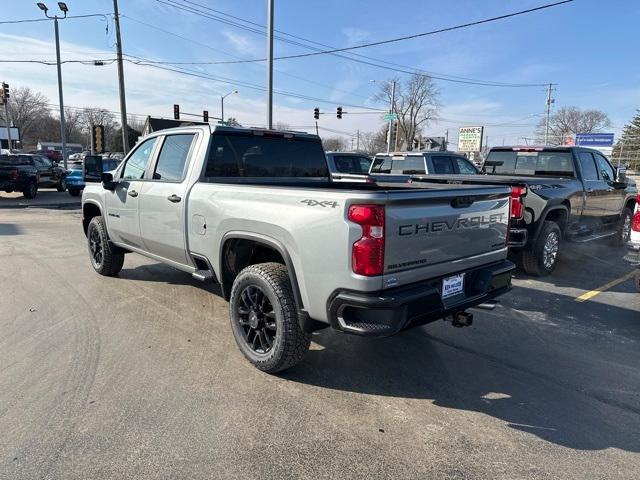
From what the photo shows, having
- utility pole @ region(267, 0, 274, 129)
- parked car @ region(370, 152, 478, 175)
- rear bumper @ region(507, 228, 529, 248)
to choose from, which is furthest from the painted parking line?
utility pole @ region(267, 0, 274, 129)

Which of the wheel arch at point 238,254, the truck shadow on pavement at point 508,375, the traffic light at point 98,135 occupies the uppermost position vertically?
the traffic light at point 98,135

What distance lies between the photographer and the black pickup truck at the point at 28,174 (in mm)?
17328

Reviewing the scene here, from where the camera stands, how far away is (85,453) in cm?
267

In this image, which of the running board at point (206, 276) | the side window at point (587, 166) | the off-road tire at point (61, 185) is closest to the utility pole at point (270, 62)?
the side window at point (587, 166)

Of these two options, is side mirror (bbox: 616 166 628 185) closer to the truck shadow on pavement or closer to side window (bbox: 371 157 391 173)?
side window (bbox: 371 157 391 173)

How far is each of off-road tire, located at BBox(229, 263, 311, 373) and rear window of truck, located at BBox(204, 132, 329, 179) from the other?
138 cm

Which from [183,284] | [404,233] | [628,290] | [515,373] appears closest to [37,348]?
[183,284]

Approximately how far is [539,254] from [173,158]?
17.7 feet

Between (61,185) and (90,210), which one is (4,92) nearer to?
(61,185)

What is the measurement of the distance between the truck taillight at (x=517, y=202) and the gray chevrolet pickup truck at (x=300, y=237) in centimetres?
234

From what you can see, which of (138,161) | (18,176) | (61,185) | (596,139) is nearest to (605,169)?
(138,161)

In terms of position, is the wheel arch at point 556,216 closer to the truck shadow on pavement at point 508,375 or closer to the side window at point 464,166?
the truck shadow on pavement at point 508,375

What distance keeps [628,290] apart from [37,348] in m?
7.42

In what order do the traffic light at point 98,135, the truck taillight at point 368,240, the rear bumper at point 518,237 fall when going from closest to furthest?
the truck taillight at point 368,240 < the rear bumper at point 518,237 < the traffic light at point 98,135
